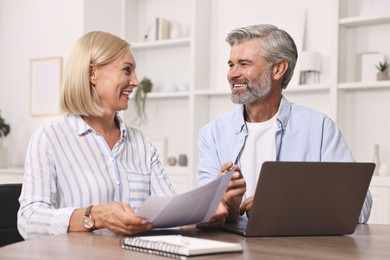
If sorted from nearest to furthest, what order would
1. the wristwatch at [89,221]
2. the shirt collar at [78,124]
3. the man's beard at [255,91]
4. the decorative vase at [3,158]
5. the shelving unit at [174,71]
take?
the wristwatch at [89,221], the shirt collar at [78,124], the man's beard at [255,91], the shelving unit at [174,71], the decorative vase at [3,158]

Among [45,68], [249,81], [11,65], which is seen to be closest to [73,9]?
[45,68]

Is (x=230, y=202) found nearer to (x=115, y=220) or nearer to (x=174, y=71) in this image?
(x=115, y=220)

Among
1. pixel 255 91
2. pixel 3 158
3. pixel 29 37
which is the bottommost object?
pixel 3 158

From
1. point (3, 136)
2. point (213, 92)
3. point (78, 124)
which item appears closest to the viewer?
point (78, 124)

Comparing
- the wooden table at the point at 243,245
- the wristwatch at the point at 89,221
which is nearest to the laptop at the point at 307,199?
the wooden table at the point at 243,245

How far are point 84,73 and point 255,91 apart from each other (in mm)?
772

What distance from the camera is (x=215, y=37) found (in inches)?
206

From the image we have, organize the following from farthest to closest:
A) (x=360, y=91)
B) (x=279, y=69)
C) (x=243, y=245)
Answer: (x=360, y=91) → (x=279, y=69) → (x=243, y=245)

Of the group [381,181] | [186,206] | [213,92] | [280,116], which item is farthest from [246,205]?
[213,92]

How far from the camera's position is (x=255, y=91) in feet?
8.32

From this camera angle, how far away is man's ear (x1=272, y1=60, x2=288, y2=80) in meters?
2.61

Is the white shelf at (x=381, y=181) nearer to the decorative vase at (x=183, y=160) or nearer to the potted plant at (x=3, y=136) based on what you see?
the decorative vase at (x=183, y=160)

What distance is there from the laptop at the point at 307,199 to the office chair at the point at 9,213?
727mm

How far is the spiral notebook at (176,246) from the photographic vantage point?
4.19 ft
